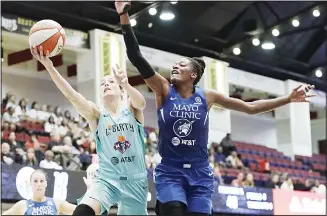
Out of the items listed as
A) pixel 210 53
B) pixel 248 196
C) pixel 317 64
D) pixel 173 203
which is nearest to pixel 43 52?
pixel 173 203

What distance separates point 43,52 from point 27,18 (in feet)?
43.4

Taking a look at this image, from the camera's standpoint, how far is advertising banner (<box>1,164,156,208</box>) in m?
11.8

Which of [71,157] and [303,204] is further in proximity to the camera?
[303,204]

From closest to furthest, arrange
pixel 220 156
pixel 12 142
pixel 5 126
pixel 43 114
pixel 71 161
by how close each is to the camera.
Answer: pixel 12 142
pixel 71 161
pixel 5 126
pixel 43 114
pixel 220 156

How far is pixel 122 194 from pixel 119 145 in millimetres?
468

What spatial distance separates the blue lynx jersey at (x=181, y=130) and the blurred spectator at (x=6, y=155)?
299 inches

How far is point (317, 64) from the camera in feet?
87.0

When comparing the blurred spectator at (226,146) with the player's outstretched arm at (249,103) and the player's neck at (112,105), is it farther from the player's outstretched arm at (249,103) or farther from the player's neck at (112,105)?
the player's outstretched arm at (249,103)

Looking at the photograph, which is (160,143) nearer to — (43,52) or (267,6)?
(43,52)

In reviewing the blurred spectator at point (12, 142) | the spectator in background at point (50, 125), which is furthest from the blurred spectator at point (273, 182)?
the blurred spectator at point (12, 142)

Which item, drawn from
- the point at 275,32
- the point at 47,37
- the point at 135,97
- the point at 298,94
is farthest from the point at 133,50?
the point at 275,32

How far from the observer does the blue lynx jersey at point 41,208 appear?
798 centimetres

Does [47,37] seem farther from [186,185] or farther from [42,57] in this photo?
[186,185]

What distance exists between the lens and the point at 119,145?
5750mm
